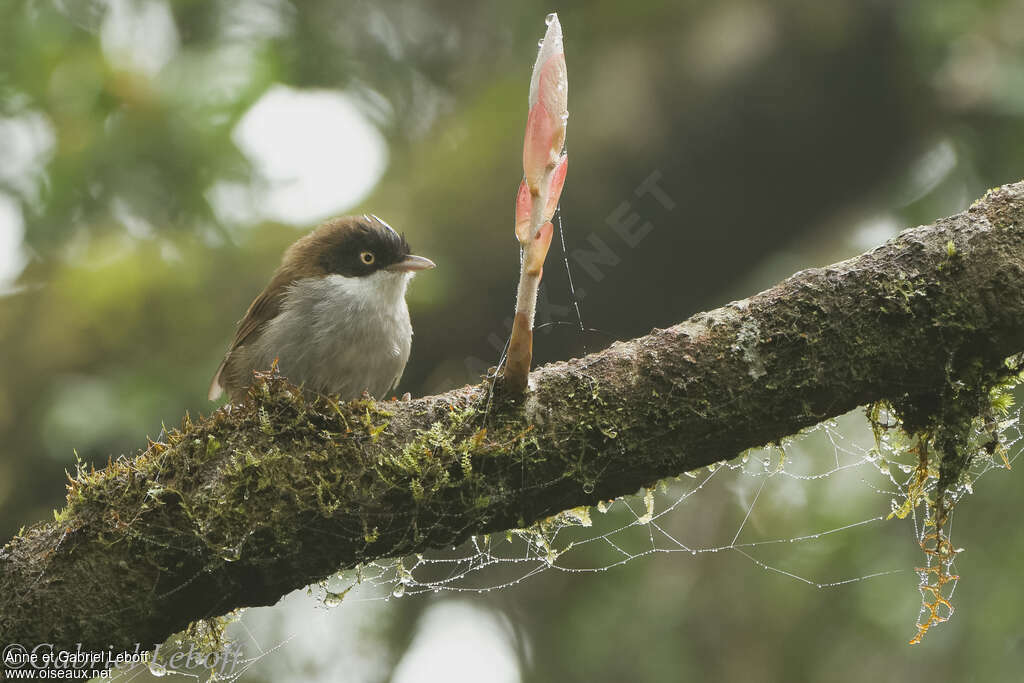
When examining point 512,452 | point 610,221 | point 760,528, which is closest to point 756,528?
point 760,528

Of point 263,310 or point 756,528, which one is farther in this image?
point 756,528

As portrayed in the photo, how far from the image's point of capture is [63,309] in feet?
13.3

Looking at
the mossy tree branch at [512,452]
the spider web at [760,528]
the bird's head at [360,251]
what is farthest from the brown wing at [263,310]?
the mossy tree branch at [512,452]

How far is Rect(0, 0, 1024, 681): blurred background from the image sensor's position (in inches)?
155

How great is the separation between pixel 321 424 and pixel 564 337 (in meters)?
1.76

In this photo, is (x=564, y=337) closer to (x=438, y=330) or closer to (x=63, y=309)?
(x=438, y=330)

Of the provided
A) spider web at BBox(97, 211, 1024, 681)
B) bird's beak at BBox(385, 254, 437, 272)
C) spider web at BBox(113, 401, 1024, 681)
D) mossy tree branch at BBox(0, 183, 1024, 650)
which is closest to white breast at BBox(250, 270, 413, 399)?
bird's beak at BBox(385, 254, 437, 272)

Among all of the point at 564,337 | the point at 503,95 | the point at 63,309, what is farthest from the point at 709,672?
the point at 63,309

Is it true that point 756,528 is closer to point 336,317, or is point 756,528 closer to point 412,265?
point 412,265

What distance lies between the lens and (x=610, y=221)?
13.0 feet

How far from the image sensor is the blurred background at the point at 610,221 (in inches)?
155

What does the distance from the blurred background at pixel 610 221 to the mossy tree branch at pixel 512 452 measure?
66.1 inches

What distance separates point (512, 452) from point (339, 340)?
1.54m

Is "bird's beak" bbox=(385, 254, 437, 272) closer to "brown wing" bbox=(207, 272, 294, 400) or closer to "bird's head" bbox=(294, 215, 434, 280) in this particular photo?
"bird's head" bbox=(294, 215, 434, 280)
